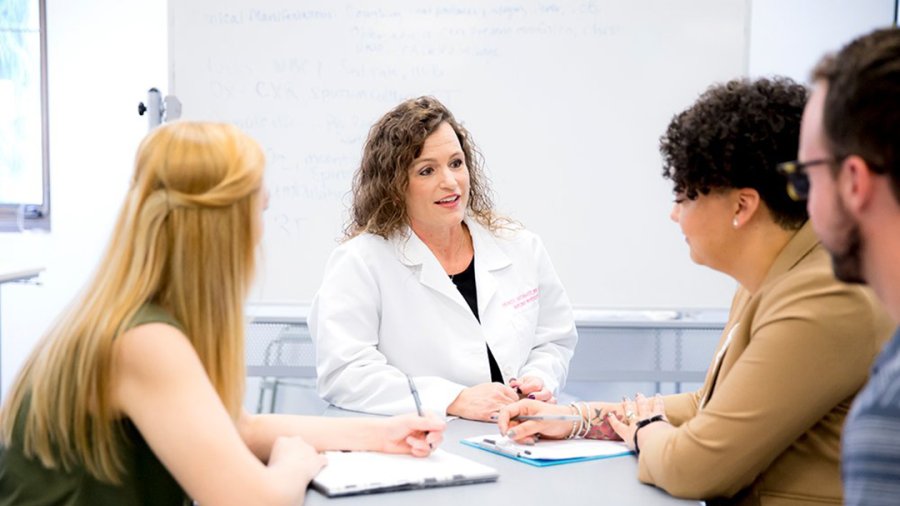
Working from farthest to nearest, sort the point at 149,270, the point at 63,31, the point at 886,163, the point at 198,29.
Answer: the point at 63,31 < the point at 198,29 < the point at 149,270 < the point at 886,163

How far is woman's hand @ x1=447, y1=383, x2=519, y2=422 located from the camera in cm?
189

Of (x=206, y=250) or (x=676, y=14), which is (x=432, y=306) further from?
(x=676, y=14)

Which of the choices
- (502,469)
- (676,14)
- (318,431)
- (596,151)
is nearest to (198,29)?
(596,151)

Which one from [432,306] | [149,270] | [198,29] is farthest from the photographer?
[198,29]

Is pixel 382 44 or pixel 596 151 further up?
pixel 382 44

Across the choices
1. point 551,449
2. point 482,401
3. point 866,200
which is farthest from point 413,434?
point 866,200

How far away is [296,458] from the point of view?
138 centimetres

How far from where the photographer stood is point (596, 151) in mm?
3281

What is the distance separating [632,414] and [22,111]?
341cm

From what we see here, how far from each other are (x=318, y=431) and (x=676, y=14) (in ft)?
7.64

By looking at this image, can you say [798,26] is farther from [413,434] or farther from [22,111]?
[22,111]

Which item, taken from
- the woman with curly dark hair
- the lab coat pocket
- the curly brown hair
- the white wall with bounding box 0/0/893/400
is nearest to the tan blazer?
the woman with curly dark hair

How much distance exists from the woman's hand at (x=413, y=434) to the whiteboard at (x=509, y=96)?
5.98 feet

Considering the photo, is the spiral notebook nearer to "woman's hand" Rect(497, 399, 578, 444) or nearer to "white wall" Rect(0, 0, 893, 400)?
"woman's hand" Rect(497, 399, 578, 444)
